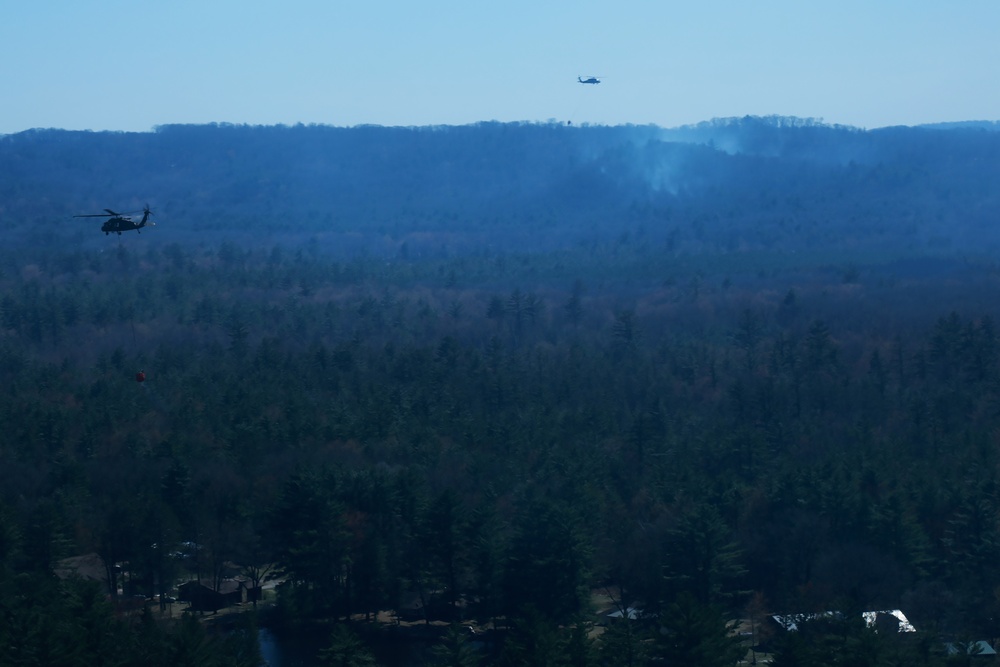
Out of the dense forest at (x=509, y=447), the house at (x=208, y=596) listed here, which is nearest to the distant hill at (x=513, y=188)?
the dense forest at (x=509, y=447)

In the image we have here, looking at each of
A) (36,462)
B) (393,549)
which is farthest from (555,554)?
(36,462)

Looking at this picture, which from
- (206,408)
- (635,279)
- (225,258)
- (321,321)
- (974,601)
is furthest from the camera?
(225,258)

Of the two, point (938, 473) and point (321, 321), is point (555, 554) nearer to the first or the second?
point (938, 473)

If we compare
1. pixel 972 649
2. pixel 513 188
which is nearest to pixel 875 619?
pixel 972 649

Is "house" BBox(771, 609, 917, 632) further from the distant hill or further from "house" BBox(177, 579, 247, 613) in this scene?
the distant hill

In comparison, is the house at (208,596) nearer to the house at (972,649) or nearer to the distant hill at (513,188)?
the house at (972,649)

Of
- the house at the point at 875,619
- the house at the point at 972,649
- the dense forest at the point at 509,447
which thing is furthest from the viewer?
the dense forest at the point at 509,447

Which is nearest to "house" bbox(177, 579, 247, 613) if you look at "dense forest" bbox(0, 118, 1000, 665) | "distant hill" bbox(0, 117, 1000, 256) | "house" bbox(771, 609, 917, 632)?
"dense forest" bbox(0, 118, 1000, 665)

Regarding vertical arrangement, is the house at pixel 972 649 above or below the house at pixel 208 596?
above
